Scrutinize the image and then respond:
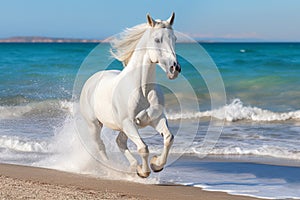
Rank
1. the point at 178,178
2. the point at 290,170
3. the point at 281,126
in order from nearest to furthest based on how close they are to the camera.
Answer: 1. the point at 178,178
2. the point at 290,170
3. the point at 281,126

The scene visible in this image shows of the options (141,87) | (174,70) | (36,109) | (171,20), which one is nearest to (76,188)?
(141,87)

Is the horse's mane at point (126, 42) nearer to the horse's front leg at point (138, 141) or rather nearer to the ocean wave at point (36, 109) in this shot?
the horse's front leg at point (138, 141)

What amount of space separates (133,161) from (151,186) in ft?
1.16

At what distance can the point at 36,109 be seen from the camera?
15.1 metres

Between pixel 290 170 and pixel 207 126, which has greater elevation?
pixel 290 170

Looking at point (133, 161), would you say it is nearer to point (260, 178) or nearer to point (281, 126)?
point (260, 178)

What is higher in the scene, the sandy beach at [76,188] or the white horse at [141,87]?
the white horse at [141,87]

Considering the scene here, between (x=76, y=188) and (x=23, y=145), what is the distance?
3.74m

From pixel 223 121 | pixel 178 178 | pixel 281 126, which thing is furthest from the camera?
pixel 223 121

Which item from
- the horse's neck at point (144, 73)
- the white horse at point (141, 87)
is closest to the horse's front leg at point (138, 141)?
the white horse at point (141, 87)

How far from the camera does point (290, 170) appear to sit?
25.6 ft

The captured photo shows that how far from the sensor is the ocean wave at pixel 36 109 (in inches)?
566

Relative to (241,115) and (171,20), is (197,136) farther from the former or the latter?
(171,20)

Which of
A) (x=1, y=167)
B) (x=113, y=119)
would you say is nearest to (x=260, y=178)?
(x=113, y=119)
